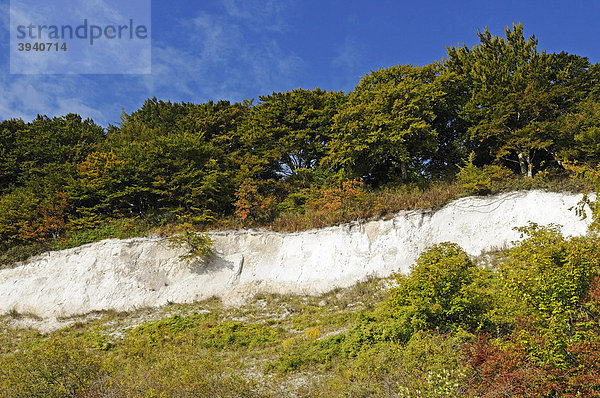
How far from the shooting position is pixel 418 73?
2484 cm

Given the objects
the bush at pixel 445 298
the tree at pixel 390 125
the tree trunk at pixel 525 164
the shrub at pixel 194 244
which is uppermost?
the tree at pixel 390 125

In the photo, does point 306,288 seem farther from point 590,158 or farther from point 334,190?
point 590,158

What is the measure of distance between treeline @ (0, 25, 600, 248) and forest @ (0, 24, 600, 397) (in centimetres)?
14

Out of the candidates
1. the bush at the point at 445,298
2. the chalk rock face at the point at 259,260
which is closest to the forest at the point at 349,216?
the bush at the point at 445,298

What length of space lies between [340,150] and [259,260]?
8.90 m

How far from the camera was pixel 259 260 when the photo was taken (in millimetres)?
21016

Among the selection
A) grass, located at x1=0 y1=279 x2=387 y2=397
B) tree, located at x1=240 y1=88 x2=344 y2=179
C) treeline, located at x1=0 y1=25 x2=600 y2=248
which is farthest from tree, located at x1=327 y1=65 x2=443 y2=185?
grass, located at x1=0 y1=279 x2=387 y2=397

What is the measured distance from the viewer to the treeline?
21609 millimetres

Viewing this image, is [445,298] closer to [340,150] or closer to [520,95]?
[340,150]

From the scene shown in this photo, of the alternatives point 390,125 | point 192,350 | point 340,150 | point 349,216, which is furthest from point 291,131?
point 192,350

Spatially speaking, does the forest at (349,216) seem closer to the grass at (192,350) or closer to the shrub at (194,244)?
the grass at (192,350)

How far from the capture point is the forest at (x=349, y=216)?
24.0ft

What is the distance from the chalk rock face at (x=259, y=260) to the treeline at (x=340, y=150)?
2318 millimetres

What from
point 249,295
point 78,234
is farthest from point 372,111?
point 78,234
